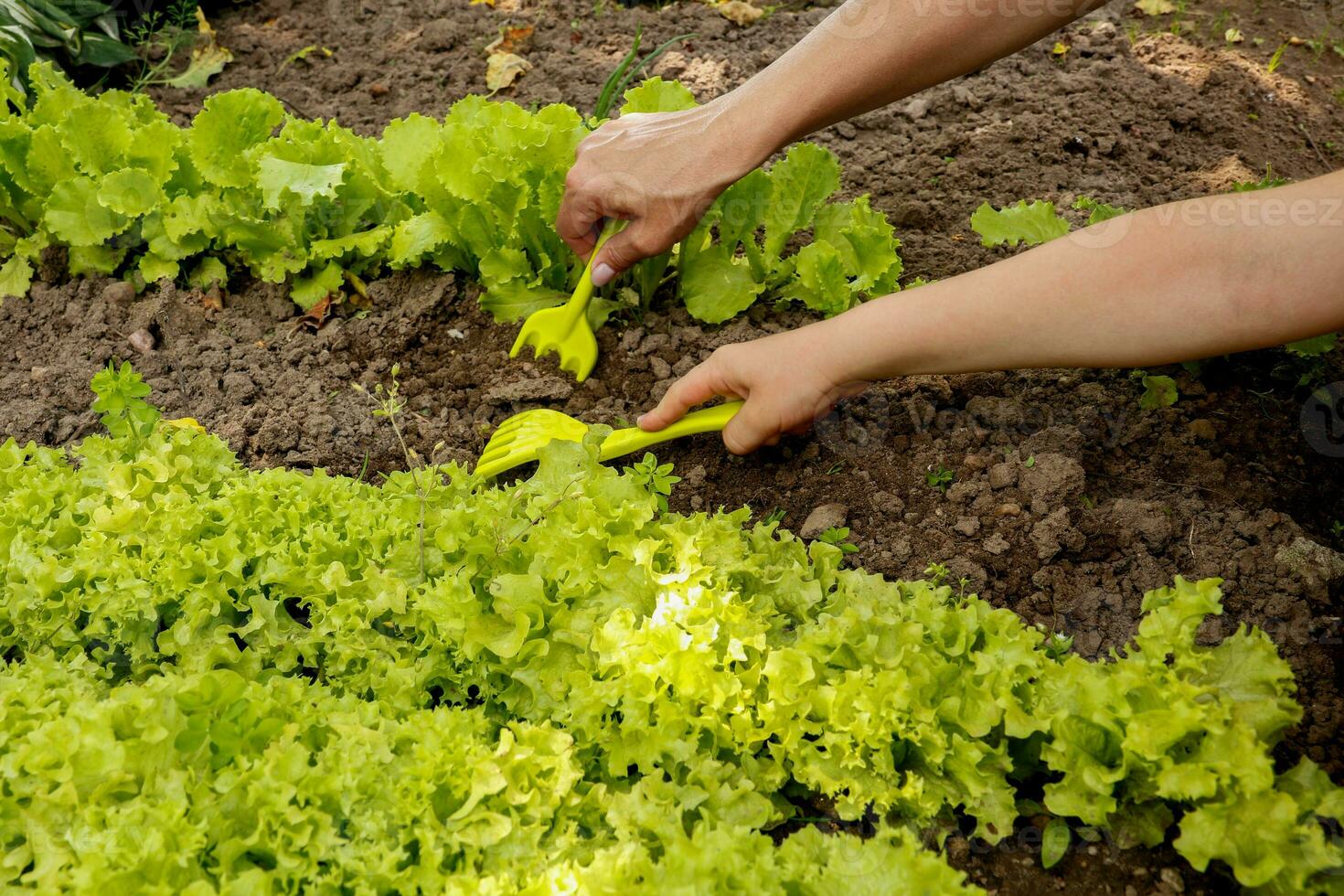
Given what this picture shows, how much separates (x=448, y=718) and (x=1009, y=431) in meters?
1.54

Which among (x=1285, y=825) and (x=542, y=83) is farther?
(x=542, y=83)

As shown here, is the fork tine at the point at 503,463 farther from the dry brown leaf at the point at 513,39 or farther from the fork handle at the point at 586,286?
the dry brown leaf at the point at 513,39

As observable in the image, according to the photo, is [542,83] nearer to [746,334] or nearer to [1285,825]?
[746,334]

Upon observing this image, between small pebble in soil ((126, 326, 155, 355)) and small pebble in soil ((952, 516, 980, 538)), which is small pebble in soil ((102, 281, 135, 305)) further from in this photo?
small pebble in soil ((952, 516, 980, 538))

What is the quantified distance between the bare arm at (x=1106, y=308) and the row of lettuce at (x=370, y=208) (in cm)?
68

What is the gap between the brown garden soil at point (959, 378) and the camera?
2312 millimetres

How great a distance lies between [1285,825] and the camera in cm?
162

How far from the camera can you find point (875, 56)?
2.44 metres

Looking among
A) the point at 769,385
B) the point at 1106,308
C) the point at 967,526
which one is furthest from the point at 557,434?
the point at 1106,308

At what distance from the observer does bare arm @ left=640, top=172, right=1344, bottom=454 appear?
1796 millimetres

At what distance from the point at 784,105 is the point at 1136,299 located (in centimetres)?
97

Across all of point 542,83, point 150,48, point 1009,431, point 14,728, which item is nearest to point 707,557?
point 1009,431

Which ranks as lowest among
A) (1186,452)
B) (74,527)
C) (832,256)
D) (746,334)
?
(1186,452)

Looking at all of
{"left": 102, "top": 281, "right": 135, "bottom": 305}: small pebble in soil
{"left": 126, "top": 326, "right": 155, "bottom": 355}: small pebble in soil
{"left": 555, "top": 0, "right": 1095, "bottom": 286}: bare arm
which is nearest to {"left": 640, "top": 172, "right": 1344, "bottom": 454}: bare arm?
{"left": 555, "top": 0, "right": 1095, "bottom": 286}: bare arm
